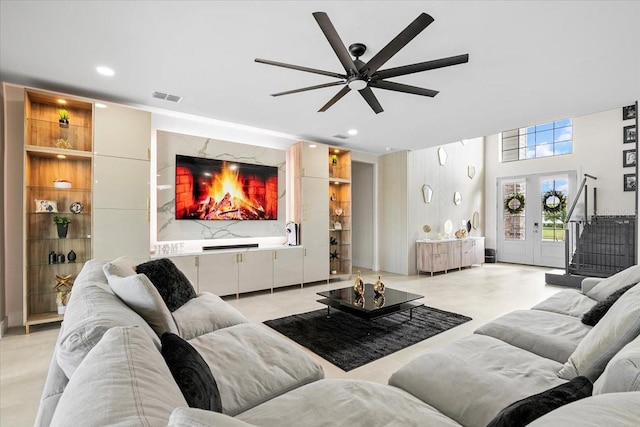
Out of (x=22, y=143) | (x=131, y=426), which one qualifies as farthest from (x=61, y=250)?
(x=131, y=426)

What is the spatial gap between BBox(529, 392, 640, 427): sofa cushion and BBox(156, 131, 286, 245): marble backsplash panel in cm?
479

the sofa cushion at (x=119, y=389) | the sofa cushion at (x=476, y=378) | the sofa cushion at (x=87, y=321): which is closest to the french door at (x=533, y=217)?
the sofa cushion at (x=476, y=378)

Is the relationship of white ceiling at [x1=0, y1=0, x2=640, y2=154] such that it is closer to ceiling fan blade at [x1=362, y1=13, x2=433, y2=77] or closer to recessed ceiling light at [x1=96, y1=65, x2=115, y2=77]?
recessed ceiling light at [x1=96, y1=65, x2=115, y2=77]


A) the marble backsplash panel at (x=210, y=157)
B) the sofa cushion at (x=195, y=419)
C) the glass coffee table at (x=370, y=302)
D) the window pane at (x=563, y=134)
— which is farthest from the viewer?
the window pane at (x=563, y=134)

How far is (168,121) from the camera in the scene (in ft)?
15.0

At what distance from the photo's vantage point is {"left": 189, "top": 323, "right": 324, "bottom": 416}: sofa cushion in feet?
4.72

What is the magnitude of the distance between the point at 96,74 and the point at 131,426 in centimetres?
399

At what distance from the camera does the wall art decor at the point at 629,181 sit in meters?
6.42

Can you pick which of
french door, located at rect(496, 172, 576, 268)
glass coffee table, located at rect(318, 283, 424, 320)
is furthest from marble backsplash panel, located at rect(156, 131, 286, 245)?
french door, located at rect(496, 172, 576, 268)

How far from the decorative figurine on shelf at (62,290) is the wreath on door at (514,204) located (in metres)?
9.90

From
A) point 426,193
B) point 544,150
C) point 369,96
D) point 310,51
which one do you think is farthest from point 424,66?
point 544,150

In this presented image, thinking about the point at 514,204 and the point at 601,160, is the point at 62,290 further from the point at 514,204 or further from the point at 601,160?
the point at 601,160

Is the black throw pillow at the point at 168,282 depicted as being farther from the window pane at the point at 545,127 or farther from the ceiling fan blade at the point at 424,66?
the window pane at the point at 545,127

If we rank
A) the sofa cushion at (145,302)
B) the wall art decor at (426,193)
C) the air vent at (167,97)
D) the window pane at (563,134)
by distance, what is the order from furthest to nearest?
the window pane at (563,134) → the wall art decor at (426,193) → the air vent at (167,97) → the sofa cushion at (145,302)
